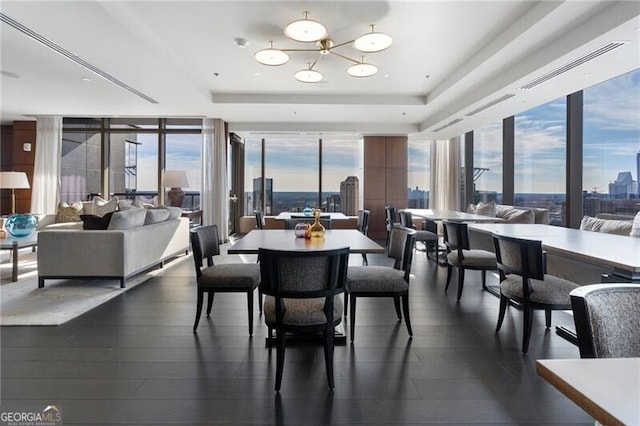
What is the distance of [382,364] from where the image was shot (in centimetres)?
239

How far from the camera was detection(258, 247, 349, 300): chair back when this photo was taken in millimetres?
1975

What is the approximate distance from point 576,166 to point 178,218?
6.58 m

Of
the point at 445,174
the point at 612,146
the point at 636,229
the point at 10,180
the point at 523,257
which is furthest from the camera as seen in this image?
the point at 445,174

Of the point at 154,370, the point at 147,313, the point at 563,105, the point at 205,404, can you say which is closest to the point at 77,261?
the point at 147,313

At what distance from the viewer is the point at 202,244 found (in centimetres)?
305

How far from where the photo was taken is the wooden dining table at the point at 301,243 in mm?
2570

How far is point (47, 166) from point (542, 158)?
10.6 m

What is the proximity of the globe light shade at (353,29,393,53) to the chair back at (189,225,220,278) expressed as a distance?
97.5 inches

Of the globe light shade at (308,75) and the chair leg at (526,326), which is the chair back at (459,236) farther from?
the globe light shade at (308,75)

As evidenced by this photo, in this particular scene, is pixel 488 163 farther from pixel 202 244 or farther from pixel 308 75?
pixel 202 244

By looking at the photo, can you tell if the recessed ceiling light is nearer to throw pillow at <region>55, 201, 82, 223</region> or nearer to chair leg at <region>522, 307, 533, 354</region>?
throw pillow at <region>55, 201, 82, 223</region>

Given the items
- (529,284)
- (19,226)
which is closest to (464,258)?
(529,284)

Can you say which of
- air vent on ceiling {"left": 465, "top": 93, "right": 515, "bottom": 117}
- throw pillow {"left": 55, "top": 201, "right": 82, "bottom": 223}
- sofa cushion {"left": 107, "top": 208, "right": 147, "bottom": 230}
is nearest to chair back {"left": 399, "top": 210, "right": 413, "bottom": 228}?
air vent on ceiling {"left": 465, "top": 93, "right": 515, "bottom": 117}

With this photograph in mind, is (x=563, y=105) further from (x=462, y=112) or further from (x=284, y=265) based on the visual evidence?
(x=284, y=265)
